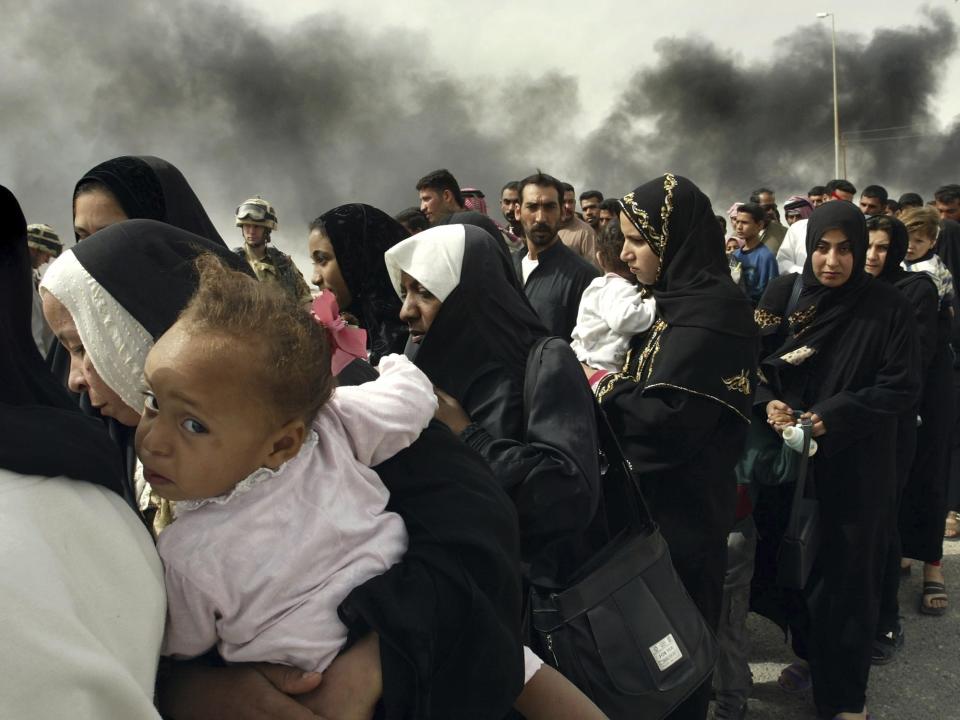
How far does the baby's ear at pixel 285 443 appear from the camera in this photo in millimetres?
1135

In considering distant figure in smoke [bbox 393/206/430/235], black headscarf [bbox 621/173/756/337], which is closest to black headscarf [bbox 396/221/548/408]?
black headscarf [bbox 621/173/756/337]

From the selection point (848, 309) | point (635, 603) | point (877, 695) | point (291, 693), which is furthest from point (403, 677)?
point (877, 695)

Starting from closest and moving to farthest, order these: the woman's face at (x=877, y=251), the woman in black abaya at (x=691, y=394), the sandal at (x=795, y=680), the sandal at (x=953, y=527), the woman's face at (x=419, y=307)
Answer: the woman's face at (x=419, y=307)
the woman in black abaya at (x=691, y=394)
the sandal at (x=795, y=680)
the woman's face at (x=877, y=251)
the sandal at (x=953, y=527)

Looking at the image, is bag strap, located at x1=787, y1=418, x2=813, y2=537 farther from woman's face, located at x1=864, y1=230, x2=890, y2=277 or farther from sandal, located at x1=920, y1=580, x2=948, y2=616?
sandal, located at x1=920, y1=580, x2=948, y2=616

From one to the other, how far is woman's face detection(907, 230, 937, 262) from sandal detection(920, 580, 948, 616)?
1.87 metres

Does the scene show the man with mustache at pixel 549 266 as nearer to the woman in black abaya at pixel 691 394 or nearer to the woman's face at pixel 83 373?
the woman in black abaya at pixel 691 394

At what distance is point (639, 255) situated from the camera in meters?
2.93

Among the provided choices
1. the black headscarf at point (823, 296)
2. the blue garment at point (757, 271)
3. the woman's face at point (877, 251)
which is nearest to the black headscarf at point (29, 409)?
the black headscarf at point (823, 296)

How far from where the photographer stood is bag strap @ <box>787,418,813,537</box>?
3232 mm

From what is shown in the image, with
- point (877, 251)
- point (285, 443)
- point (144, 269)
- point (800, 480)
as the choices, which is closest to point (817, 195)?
point (877, 251)

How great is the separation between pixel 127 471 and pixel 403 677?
714 millimetres

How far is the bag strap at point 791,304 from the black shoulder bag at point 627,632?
1.97 m

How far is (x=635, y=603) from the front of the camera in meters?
1.93

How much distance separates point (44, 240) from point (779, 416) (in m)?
5.96
